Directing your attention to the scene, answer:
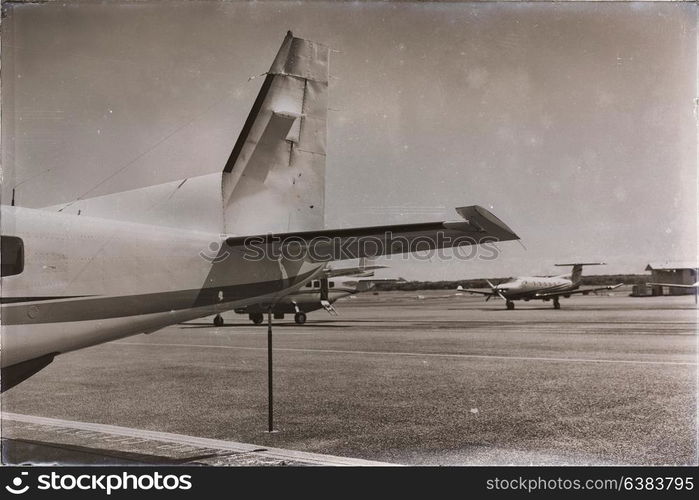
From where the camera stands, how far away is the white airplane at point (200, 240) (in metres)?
5.65

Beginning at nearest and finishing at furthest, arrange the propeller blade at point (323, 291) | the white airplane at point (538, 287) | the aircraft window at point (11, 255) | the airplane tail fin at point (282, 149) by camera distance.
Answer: the aircraft window at point (11, 255) < the airplane tail fin at point (282, 149) < the propeller blade at point (323, 291) < the white airplane at point (538, 287)

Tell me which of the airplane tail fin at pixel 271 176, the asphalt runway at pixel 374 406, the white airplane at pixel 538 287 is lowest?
the asphalt runway at pixel 374 406

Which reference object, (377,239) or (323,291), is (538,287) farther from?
(377,239)

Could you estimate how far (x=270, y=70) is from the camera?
28.1 ft

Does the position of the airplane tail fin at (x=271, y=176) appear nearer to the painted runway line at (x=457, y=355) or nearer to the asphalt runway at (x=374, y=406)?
the asphalt runway at (x=374, y=406)

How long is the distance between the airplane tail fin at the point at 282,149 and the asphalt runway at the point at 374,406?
2718 millimetres

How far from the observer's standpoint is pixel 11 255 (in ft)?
18.1

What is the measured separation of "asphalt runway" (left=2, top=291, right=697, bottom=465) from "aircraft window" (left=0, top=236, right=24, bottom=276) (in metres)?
1.75

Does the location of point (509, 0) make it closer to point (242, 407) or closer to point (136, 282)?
point (136, 282)

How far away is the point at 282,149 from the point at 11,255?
4057mm

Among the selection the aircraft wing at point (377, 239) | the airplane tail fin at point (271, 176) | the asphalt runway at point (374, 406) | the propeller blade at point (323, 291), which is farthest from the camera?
the propeller blade at point (323, 291)

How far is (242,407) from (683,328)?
758 inches

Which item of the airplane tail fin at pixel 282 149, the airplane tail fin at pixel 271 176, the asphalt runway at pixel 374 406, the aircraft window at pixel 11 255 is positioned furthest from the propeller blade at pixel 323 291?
the aircraft window at pixel 11 255
